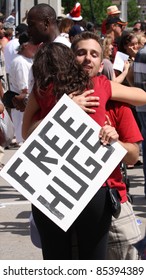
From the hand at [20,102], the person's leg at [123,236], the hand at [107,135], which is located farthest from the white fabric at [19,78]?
the hand at [107,135]

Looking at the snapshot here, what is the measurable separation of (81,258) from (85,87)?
2.65ft

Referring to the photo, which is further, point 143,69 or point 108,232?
point 143,69

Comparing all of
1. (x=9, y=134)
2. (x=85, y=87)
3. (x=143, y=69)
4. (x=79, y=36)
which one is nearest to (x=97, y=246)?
(x=85, y=87)

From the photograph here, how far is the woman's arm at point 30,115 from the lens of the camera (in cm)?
400

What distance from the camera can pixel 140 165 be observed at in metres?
11.3

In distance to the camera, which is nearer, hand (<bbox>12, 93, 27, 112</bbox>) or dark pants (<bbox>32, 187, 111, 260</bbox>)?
dark pants (<bbox>32, 187, 111, 260</bbox>)

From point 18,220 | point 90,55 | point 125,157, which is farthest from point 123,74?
point 125,157

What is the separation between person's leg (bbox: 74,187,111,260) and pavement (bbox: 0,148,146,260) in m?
2.31

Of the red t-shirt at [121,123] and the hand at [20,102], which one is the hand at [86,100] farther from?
the hand at [20,102]

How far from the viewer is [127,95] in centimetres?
406

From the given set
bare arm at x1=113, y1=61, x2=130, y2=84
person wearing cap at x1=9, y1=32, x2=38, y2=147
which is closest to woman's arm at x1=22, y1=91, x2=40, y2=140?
bare arm at x1=113, y1=61, x2=130, y2=84

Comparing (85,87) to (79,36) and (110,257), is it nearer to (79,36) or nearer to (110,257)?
(79,36)

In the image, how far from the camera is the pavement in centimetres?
650

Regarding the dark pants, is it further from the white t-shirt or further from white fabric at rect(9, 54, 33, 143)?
the white t-shirt
